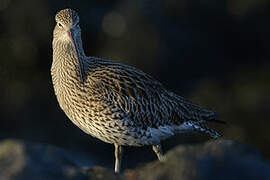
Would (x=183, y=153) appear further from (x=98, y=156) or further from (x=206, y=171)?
(x=98, y=156)

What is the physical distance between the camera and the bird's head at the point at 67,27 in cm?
879

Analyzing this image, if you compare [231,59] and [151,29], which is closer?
[151,29]

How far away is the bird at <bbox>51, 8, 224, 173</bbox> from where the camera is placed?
852cm

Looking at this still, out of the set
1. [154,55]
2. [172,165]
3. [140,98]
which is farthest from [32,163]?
[154,55]

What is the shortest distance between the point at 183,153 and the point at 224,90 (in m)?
10.1

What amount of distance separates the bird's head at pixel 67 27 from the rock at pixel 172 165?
10.7ft

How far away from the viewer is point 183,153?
18.3ft

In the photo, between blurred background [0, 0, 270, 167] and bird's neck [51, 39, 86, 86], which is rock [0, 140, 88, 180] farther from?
blurred background [0, 0, 270, 167]

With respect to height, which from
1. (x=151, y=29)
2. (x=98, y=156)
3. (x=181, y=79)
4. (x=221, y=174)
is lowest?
(x=98, y=156)

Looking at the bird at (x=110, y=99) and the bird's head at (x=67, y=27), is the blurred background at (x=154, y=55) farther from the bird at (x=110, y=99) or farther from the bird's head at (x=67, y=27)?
the bird's head at (x=67, y=27)

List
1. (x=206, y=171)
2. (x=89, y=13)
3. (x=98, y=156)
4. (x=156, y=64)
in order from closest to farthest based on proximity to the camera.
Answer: (x=206, y=171), (x=98, y=156), (x=156, y=64), (x=89, y=13)

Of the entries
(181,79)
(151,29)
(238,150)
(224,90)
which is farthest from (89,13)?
(238,150)

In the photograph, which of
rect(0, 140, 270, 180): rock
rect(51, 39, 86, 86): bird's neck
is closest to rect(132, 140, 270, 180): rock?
rect(0, 140, 270, 180): rock

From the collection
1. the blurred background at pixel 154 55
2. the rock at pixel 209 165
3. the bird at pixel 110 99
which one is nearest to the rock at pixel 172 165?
the rock at pixel 209 165
